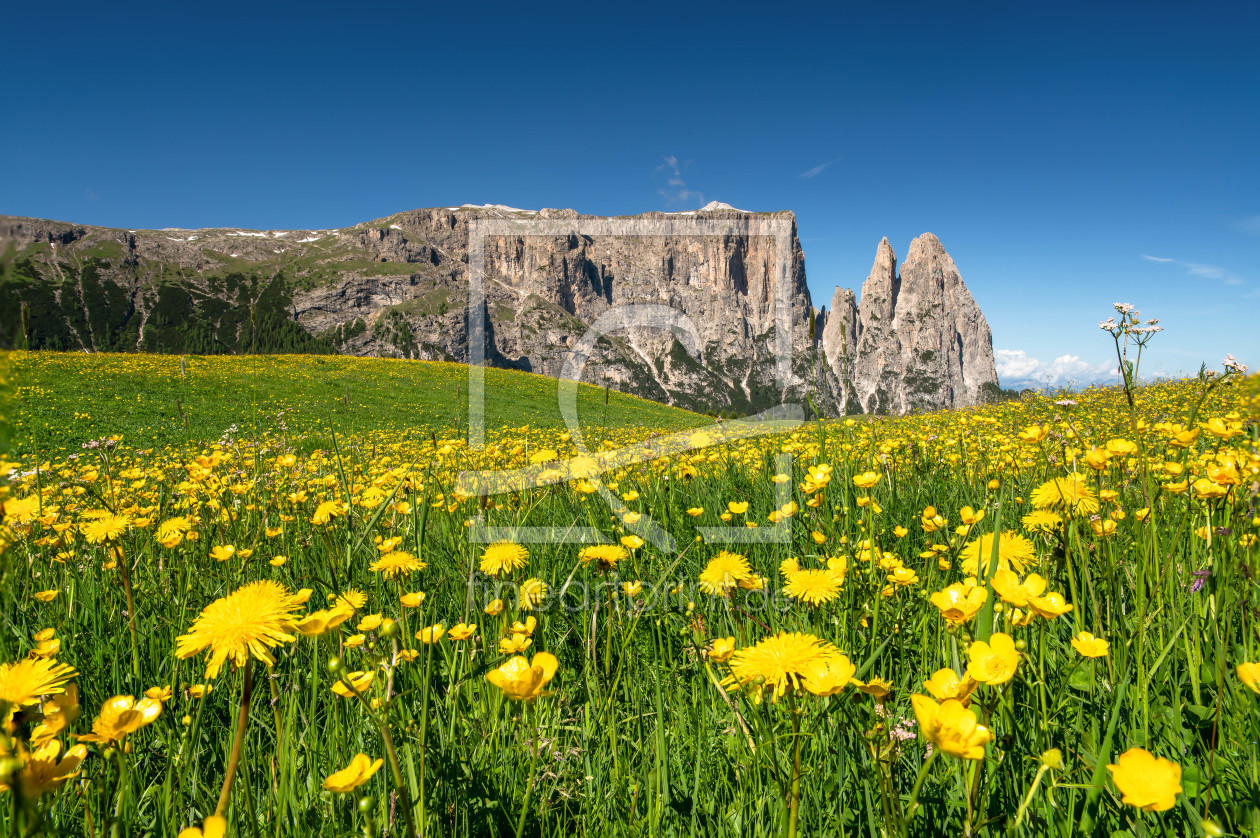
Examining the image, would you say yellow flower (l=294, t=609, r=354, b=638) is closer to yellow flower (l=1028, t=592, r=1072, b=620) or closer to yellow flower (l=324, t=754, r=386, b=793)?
yellow flower (l=324, t=754, r=386, b=793)

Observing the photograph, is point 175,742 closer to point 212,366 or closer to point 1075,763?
point 1075,763

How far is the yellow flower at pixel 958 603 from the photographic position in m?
1.11

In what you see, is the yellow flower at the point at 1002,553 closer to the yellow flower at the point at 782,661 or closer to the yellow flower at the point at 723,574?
the yellow flower at the point at 723,574

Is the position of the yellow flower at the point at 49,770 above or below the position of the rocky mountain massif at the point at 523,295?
below

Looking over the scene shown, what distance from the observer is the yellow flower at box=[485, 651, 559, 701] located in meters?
1.04

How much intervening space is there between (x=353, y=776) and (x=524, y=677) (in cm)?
30

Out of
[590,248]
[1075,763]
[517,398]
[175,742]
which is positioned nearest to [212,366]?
[517,398]

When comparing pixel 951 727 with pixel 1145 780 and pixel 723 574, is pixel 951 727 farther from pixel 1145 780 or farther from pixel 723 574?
pixel 723 574

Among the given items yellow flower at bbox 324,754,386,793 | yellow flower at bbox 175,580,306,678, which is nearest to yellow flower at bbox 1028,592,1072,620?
yellow flower at bbox 324,754,386,793

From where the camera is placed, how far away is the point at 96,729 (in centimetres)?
A: 103

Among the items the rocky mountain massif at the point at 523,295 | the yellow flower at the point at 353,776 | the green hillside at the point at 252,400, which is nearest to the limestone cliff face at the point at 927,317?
the rocky mountain massif at the point at 523,295

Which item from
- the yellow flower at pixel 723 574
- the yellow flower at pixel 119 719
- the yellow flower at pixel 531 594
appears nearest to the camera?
the yellow flower at pixel 119 719

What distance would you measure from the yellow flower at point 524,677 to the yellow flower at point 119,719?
1.87 ft

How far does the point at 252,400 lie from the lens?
7195 millimetres
